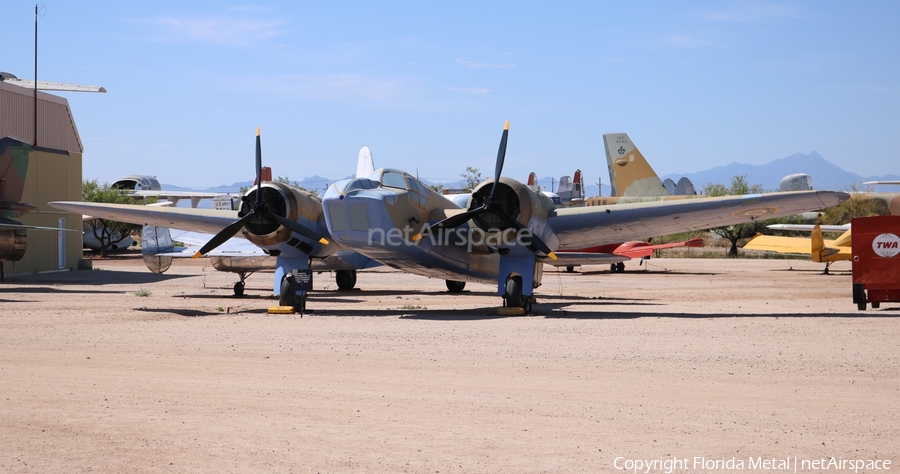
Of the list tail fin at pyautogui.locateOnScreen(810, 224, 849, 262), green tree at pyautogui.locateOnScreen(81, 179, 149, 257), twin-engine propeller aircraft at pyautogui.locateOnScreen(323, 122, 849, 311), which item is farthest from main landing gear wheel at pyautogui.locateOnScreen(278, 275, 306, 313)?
green tree at pyautogui.locateOnScreen(81, 179, 149, 257)

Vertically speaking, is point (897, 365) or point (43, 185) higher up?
point (43, 185)

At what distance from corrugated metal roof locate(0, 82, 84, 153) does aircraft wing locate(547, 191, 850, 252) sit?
28.0 metres

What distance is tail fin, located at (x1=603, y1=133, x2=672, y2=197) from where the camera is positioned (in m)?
47.1

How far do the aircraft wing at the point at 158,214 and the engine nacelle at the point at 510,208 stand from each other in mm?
7170

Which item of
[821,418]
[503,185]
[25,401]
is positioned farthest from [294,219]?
[821,418]

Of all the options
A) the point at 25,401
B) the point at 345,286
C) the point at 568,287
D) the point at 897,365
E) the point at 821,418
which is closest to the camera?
the point at 821,418

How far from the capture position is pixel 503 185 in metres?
19.6

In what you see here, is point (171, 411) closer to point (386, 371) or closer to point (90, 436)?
point (90, 436)

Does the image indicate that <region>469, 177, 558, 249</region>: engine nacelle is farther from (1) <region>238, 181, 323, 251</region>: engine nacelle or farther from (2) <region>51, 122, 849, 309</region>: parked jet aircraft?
(1) <region>238, 181, 323, 251</region>: engine nacelle

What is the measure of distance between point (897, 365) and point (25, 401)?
35.4 feet

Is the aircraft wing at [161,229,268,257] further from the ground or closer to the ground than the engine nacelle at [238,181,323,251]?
closer to the ground

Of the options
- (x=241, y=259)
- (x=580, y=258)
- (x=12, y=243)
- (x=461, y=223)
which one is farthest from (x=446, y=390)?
(x=12, y=243)

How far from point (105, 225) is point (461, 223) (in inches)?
1912

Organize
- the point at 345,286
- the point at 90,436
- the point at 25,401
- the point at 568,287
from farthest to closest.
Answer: the point at 568,287 < the point at 345,286 < the point at 25,401 < the point at 90,436
